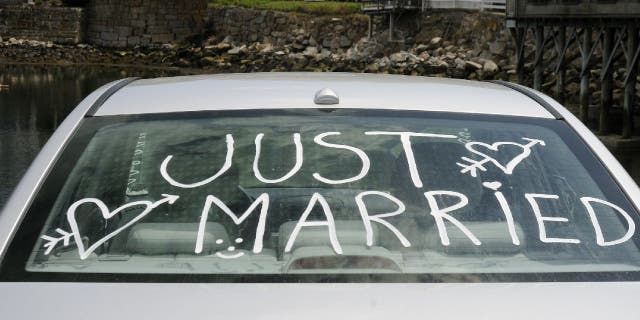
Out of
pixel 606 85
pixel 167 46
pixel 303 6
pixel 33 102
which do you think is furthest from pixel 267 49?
pixel 606 85

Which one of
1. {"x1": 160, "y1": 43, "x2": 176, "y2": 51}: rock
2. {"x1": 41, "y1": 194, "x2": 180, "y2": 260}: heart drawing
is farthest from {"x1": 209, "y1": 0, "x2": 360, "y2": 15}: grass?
{"x1": 41, "y1": 194, "x2": 180, "y2": 260}: heart drawing

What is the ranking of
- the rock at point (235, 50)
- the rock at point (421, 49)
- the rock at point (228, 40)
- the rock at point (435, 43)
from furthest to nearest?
the rock at point (228, 40) → the rock at point (235, 50) → the rock at point (421, 49) → the rock at point (435, 43)

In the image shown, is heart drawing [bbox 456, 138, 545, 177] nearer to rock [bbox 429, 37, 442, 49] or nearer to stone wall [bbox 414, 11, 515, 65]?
stone wall [bbox 414, 11, 515, 65]

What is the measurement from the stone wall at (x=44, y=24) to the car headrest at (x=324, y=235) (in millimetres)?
66431

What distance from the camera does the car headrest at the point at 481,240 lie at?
110 inches

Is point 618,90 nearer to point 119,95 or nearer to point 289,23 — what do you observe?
point 289,23

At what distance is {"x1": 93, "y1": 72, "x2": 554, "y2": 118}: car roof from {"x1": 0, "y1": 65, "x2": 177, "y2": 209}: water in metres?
13.4

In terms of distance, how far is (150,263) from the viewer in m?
2.71

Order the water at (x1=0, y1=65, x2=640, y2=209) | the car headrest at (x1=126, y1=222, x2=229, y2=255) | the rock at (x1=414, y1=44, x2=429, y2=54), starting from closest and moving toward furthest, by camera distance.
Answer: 1. the car headrest at (x1=126, y1=222, x2=229, y2=255)
2. the water at (x1=0, y1=65, x2=640, y2=209)
3. the rock at (x1=414, y1=44, x2=429, y2=54)

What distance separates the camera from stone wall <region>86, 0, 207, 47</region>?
6744cm

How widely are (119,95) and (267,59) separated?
5519cm

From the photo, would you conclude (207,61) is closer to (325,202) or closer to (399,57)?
(399,57)

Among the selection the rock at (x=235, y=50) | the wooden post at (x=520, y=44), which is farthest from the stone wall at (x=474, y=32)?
the wooden post at (x=520, y=44)

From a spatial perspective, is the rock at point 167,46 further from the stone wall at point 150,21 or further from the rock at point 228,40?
the rock at point 228,40
